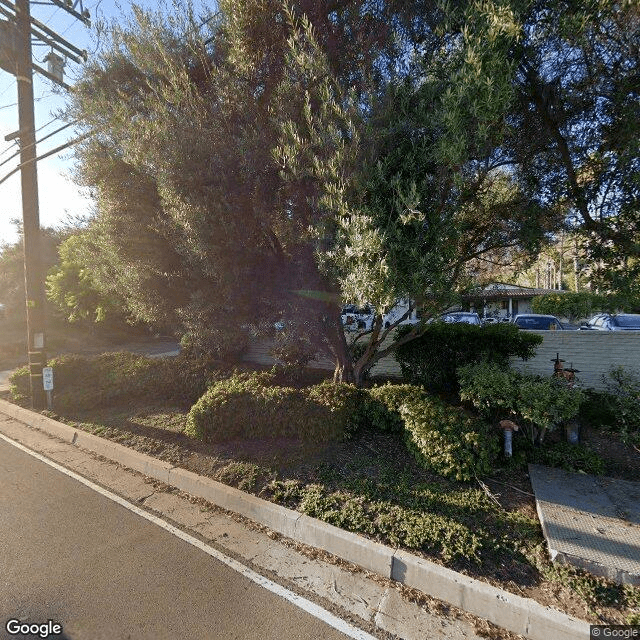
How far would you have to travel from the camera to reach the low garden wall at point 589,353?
7289 millimetres

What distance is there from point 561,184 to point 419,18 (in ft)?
9.54

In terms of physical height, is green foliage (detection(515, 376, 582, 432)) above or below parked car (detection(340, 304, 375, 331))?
below

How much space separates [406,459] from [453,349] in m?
2.84

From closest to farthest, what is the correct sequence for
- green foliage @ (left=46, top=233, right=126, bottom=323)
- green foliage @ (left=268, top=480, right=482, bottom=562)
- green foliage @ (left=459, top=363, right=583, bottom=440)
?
green foliage @ (left=268, top=480, right=482, bottom=562) → green foliage @ (left=459, top=363, right=583, bottom=440) → green foliage @ (left=46, top=233, right=126, bottom=323)

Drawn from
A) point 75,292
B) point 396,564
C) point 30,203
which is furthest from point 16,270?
point 396,564

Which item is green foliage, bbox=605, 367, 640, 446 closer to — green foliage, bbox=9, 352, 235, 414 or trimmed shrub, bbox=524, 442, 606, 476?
trimmed shrub, bbox=524, 442, 606, 476

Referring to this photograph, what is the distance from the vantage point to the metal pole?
7680 mm

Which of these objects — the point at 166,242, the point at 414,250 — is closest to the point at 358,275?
the point at 414,250

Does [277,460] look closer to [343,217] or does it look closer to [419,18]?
[343,217]

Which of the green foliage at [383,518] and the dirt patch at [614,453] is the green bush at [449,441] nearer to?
the green foliage at [383,518]

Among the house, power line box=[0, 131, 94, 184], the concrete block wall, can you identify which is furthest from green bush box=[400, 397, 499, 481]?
power line box=[0, 131, 94, 184]

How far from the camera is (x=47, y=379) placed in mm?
7539

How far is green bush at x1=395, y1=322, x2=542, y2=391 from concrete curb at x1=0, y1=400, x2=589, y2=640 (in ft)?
13.9

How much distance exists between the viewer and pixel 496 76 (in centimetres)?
377
